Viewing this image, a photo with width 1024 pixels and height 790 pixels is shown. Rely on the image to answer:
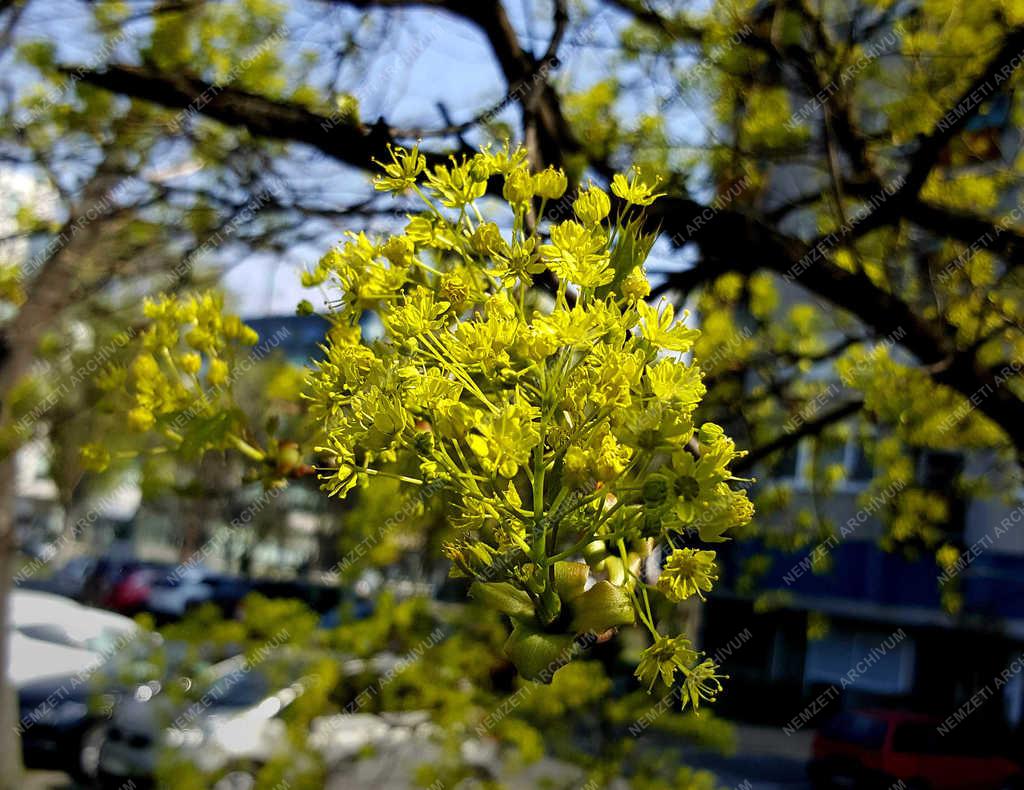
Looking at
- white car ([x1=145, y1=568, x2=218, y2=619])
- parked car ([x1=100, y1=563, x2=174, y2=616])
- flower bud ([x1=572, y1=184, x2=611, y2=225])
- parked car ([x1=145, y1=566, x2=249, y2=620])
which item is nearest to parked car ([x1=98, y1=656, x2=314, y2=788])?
flower bud ([x1=572, y1=184, x2=611, y2=225])

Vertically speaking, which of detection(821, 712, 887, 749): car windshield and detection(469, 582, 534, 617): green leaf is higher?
detection(469, 582, 534, 617): green leaf

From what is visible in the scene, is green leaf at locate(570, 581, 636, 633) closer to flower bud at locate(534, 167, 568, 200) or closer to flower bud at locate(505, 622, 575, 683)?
flower bud at locate(505, 622, 575, 683)

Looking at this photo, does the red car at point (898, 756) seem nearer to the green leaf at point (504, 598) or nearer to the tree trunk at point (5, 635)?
the tree trunk at point (5, 635)

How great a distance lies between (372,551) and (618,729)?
176cm

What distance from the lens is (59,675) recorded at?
34.1 feet

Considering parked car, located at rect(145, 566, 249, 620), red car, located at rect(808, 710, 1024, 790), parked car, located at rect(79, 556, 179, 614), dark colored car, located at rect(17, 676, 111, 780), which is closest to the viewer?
dark colored car, located at rect(17, 676, 111, 780)

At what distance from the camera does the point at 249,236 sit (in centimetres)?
419

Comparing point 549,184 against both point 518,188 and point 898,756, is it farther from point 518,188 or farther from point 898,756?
point 898,756

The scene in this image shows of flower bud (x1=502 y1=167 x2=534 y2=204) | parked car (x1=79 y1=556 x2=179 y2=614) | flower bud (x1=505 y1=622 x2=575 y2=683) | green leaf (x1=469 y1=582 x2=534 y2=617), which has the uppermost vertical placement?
flower bud (x1=502 y1=167 x2=534 y2=204)

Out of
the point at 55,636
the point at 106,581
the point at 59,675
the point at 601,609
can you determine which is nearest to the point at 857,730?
the point at 59,675

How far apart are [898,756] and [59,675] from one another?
9081 mm

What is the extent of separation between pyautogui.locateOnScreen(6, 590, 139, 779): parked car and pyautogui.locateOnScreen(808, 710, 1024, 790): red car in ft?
24.8

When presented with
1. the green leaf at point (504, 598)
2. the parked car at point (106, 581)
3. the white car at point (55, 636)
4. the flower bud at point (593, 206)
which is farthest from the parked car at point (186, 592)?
the flower bud at point (593, 206)

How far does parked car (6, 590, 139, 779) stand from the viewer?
9.13 m
